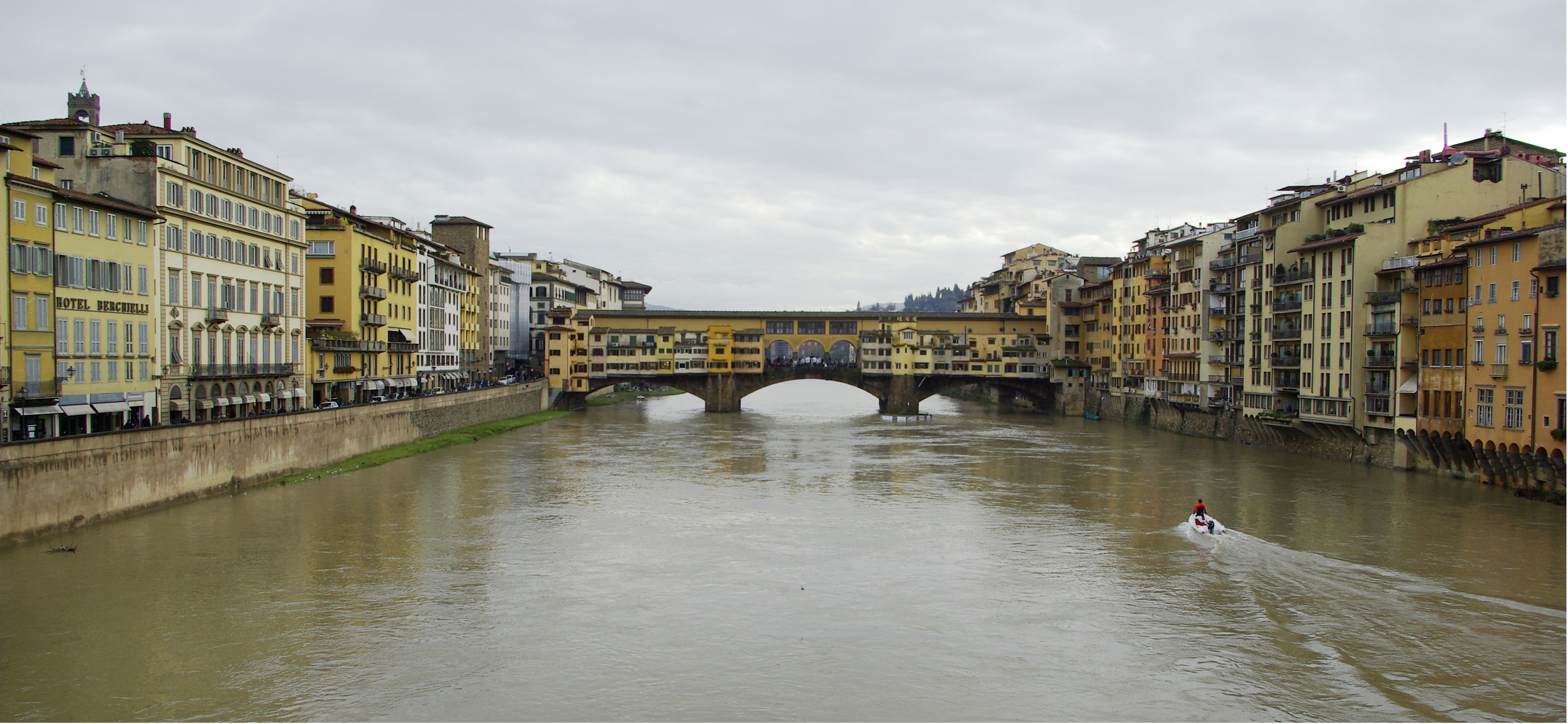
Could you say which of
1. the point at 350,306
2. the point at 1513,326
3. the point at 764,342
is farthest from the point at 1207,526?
the point at 764,342

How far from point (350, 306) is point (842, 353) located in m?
78.1

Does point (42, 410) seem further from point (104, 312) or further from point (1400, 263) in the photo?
point (1400, 263)

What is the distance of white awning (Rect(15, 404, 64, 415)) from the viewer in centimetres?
2754

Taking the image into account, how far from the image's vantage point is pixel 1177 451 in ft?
167

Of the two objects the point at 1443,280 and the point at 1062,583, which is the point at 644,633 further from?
the point at 1443,280

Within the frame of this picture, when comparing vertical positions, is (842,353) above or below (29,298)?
below

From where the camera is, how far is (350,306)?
50.9 metres

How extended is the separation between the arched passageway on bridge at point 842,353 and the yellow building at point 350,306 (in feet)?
122

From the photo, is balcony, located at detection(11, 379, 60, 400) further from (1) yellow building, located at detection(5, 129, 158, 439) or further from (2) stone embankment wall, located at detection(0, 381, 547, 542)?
(2) stone embankment wall, located at detection(0, 381, 547, 542)

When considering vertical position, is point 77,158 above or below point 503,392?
above

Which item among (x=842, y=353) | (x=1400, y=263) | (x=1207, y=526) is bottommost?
(x=1207, y=526)

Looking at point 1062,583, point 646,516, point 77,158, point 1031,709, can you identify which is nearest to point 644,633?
point 1031,709

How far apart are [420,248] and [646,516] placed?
39046 mm

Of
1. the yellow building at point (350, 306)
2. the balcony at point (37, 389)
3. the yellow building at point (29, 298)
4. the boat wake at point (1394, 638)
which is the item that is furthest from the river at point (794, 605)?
the yellow building at point (350, 306)
